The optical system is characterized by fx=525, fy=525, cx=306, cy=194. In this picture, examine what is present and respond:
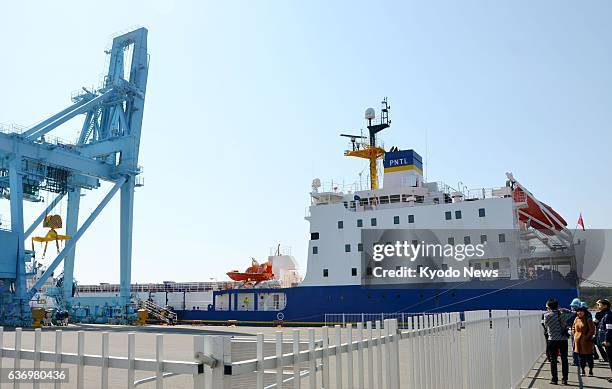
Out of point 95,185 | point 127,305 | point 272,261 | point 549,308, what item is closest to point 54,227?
point 95,185

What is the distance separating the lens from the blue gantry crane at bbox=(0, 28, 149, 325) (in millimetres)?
26109

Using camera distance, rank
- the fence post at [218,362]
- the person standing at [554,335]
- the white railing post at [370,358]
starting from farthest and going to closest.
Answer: the person standing at [554,335]
the white railing post at [370,358]
the fence post at [218,362]

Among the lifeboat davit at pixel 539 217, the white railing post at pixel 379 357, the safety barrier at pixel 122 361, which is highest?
the lifeboat davit at pixel 539 217

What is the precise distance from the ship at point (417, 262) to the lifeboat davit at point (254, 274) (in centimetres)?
168

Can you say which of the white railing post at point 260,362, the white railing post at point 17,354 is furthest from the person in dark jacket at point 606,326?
the white railing post at point 17,354

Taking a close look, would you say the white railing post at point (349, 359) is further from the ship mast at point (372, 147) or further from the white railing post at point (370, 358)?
the ship mast at point (372, 147)

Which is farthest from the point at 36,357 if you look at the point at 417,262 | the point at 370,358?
the point at 417,262

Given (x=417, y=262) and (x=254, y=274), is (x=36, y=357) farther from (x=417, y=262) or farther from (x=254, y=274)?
(x=254, y=274)

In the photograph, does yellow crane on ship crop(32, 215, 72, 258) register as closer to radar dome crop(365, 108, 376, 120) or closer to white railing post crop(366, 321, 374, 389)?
radar dome crop(365, 108, 376, 120)

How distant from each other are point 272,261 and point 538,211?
1937 cm

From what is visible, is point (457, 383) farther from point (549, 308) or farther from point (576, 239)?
point (576, 239)

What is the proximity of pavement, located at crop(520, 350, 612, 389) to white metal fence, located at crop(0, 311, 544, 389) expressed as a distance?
51cm

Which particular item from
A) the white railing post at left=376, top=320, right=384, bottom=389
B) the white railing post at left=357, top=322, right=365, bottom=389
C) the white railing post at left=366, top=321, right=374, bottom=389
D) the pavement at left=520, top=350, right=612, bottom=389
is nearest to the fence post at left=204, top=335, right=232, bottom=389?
the white railing post at left=357, top=322, right=365, bottom=389

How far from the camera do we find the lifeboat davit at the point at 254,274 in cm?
3378
